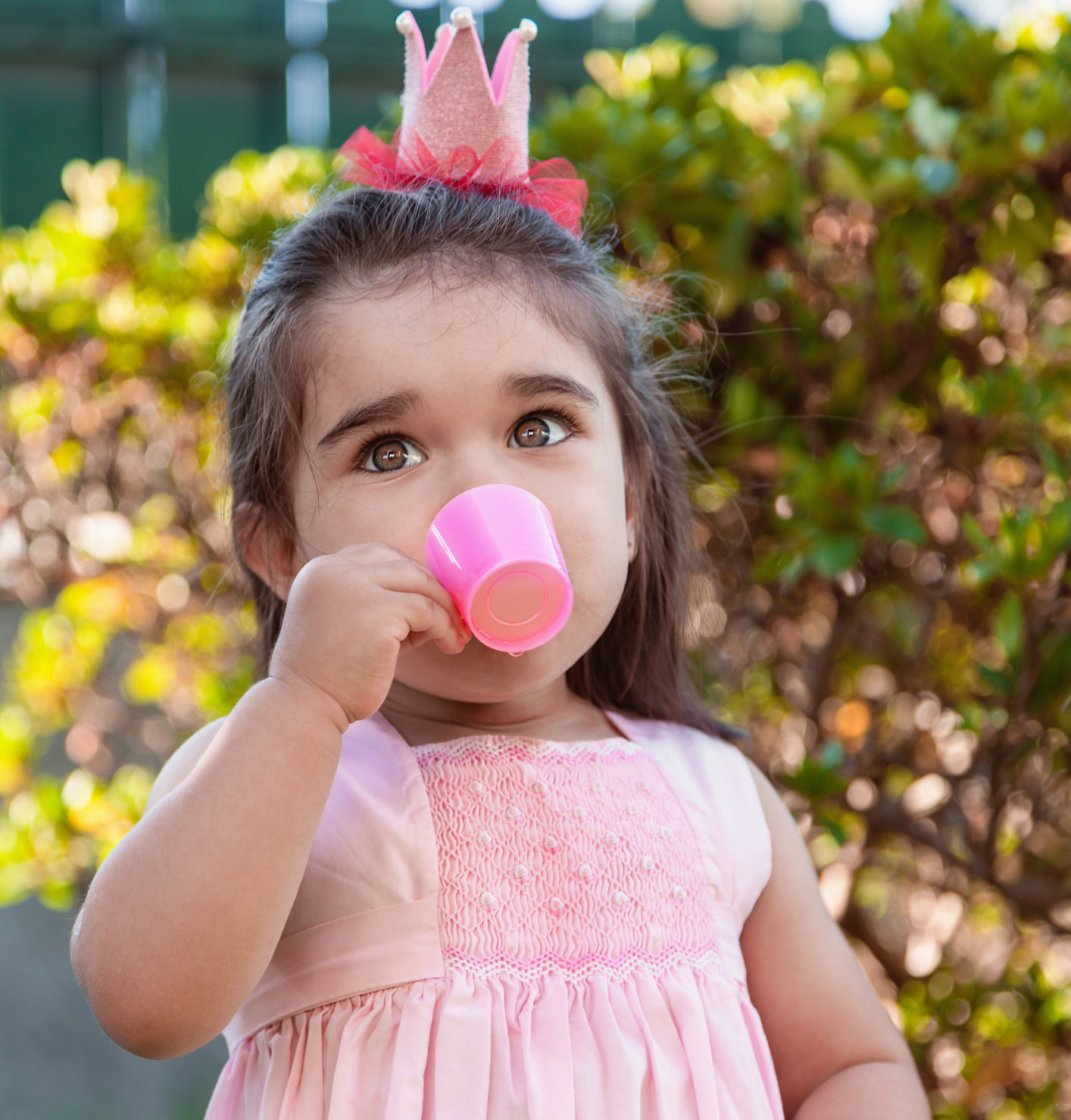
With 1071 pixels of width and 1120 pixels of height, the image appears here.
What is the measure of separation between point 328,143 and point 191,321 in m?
2.19

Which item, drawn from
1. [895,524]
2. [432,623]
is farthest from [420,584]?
[895,524]

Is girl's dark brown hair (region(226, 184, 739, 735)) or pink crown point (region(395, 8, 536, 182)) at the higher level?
pink crown point (region(395, 8, 536, 182))

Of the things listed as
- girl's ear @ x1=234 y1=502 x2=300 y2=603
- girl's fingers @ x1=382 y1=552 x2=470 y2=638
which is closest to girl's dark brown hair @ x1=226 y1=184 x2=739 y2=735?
girl's ear @ x1=234 y1=502 x2=300 y2=603

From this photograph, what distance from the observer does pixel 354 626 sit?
38.9 inches

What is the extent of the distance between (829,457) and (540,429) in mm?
723

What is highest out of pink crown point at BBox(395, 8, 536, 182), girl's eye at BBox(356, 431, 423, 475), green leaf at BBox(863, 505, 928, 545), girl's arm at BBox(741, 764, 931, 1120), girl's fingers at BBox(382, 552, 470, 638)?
pink crown point at BBox(395, 8, 536, 182)

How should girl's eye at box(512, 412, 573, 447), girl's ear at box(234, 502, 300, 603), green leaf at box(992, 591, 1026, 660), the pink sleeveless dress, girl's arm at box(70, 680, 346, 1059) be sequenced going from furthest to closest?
green leaf at box(992, 591, 1026, 660) < girl's ear at box(234, 502, 300, 603) < girl's eye at box(512, 412, 573, 447) < the pink sleeveless dress < girl's arm at box(70, 680, 346, 1059)

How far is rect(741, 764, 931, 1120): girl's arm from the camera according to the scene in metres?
1.17

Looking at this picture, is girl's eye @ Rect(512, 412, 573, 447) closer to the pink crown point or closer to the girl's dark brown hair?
the girl's dark brown hair

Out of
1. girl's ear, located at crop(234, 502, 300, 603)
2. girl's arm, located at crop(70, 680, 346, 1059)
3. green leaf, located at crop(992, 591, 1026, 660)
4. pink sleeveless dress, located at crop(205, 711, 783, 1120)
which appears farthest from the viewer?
green leaf, located at crop(992, 591, 1026, 660)

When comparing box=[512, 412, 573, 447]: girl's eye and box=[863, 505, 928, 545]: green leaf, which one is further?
box=[863, 505, 928, 545]: green leaf

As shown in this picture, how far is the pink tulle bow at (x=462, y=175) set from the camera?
1278 millimetres

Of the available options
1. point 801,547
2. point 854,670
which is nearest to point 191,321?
point 801,547

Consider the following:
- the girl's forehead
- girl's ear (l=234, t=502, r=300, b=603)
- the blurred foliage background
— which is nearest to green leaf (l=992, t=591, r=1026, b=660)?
the blurred foliage background
